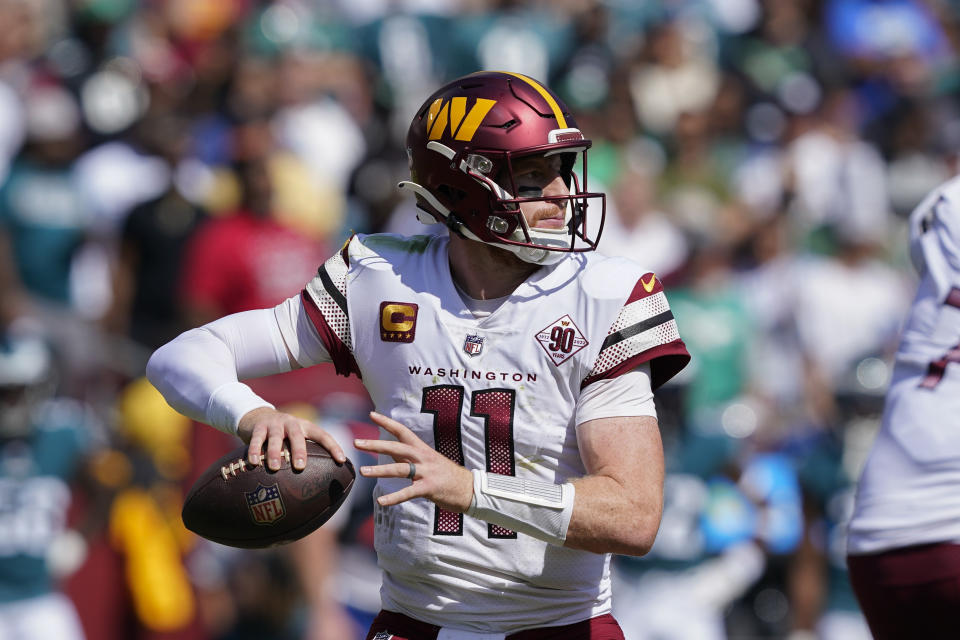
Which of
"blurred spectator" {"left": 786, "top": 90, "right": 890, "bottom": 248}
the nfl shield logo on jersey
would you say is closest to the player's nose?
the nfl shield logo on jersey

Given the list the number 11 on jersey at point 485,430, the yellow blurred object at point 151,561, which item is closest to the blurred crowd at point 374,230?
the yellow blurred object at point 151,561

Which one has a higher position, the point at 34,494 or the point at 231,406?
the point at 231,406

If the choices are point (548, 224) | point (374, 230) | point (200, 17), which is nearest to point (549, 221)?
point (548, 224)

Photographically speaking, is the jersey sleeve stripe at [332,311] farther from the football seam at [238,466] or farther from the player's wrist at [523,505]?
the player's wrist at [523,505]

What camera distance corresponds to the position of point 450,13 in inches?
371

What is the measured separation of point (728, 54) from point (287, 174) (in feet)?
11.6

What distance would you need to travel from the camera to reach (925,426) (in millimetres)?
3420

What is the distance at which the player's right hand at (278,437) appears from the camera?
288cm

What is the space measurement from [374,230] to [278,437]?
4.36m

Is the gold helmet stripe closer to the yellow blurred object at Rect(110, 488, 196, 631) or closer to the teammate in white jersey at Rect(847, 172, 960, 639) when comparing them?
the teammate in white jersey at Rect(847, 172, 960, 639)

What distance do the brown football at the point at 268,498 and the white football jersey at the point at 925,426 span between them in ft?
4.43

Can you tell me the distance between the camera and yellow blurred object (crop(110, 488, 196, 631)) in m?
6.50

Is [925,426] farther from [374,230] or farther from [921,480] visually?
[374,230]

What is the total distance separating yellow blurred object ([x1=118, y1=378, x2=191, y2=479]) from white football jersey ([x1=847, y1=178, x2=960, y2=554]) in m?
4.01
